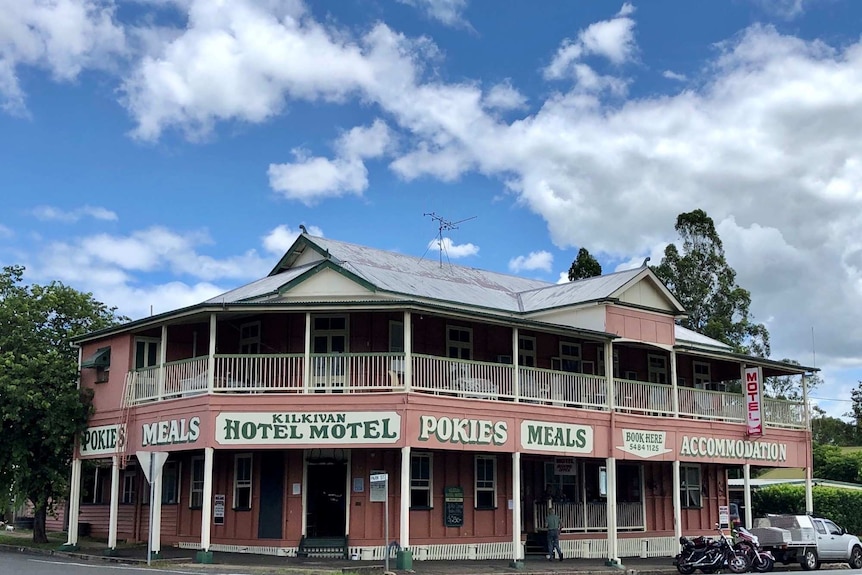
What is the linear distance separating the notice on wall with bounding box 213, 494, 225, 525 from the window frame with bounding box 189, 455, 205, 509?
87 centimetres

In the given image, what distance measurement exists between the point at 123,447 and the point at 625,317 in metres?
14.7

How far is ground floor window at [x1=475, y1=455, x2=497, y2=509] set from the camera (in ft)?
89.1

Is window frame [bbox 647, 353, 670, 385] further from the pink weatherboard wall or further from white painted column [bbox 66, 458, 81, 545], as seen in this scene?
white painted column [bbox 66, 458, 81, 545]

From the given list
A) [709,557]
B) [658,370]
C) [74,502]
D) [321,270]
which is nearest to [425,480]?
[321,270]

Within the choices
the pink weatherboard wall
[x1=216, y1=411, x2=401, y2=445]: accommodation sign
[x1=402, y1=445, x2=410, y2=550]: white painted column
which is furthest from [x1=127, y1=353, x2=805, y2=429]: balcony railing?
[x1=402, y1=445, x2=410, y2=550]: white painted column

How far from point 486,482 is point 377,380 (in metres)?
5.62

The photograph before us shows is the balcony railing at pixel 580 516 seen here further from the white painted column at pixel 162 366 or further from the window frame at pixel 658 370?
the white painted column at pixel 162 366

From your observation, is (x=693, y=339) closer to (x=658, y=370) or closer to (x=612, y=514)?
(x=658, y=370)

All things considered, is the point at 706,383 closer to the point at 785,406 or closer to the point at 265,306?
the point at 785,406

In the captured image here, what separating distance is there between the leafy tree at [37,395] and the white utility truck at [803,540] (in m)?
20.3

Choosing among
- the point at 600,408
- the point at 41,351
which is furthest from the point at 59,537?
the point at 600,408

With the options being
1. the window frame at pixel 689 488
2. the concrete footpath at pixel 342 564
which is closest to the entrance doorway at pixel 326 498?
the concrete footpath at pixel 342 564

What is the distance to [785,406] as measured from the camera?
3338 cm

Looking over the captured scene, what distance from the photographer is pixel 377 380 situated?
23.8m
